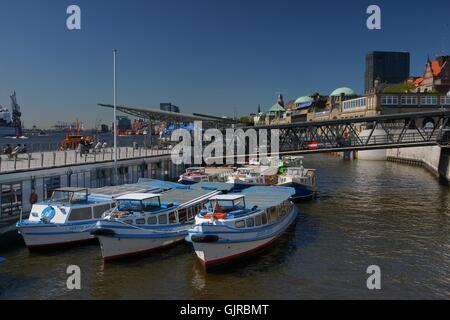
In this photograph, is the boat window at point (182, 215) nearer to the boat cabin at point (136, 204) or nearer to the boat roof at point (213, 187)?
the boat cabin at point (136, 204)

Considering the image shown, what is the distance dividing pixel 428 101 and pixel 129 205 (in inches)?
5315

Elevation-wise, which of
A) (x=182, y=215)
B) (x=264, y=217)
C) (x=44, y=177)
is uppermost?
(x=44, y=177)

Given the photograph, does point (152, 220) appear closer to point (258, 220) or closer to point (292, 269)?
point (258, 220)

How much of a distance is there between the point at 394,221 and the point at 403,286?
17992mm

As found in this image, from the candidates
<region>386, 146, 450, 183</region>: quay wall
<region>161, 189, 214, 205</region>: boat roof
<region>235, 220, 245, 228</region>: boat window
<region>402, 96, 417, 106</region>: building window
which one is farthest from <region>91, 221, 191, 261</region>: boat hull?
<region>402, 96, 417, 106</region>: building window

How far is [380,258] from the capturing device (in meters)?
32.4

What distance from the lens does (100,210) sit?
120ft

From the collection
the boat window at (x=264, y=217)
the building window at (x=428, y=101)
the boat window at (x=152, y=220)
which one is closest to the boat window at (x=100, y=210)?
the boat window at (x=152, y=220)

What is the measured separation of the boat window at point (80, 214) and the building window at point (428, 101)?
134124mm

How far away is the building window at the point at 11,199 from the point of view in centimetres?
3800

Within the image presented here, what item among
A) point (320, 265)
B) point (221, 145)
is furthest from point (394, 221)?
point (221, 145)

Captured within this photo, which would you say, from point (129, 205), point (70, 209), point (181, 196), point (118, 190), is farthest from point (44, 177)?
point (181, 196)
